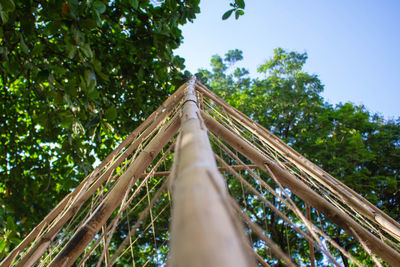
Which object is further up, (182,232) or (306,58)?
(306,58)

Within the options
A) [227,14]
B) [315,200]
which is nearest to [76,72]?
[227,14]

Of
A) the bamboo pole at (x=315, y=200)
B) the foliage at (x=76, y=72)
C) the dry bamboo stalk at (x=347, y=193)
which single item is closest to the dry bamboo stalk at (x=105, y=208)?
the bamboo pole at (x=315, y=200)

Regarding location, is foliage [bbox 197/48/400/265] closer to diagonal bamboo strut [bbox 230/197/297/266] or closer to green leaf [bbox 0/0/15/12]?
green leaf [bbox 0/0/15/12]

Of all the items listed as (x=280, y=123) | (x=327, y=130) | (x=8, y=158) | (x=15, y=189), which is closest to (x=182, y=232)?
(x=15, y=189)

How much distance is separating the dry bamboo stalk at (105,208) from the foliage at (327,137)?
14.9 feet

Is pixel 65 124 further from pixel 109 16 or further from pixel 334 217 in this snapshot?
pixel 334 217

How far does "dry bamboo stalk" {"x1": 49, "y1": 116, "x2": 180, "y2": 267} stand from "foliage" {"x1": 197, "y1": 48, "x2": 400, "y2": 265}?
4535mm

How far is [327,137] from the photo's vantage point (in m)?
5.73

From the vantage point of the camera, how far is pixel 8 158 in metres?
3.12

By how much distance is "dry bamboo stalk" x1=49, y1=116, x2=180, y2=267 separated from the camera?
0.76 metres

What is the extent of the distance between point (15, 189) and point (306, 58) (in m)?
9.52

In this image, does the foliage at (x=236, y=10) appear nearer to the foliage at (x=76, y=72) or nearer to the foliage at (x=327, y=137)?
the foliage at (x=76, y=72)

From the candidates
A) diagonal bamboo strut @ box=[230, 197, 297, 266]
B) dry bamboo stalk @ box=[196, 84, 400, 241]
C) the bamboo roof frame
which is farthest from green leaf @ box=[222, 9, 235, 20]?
diagonal bamboo strut @ box=[230, 197, 297, 266]

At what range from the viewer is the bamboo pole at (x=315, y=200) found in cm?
78
